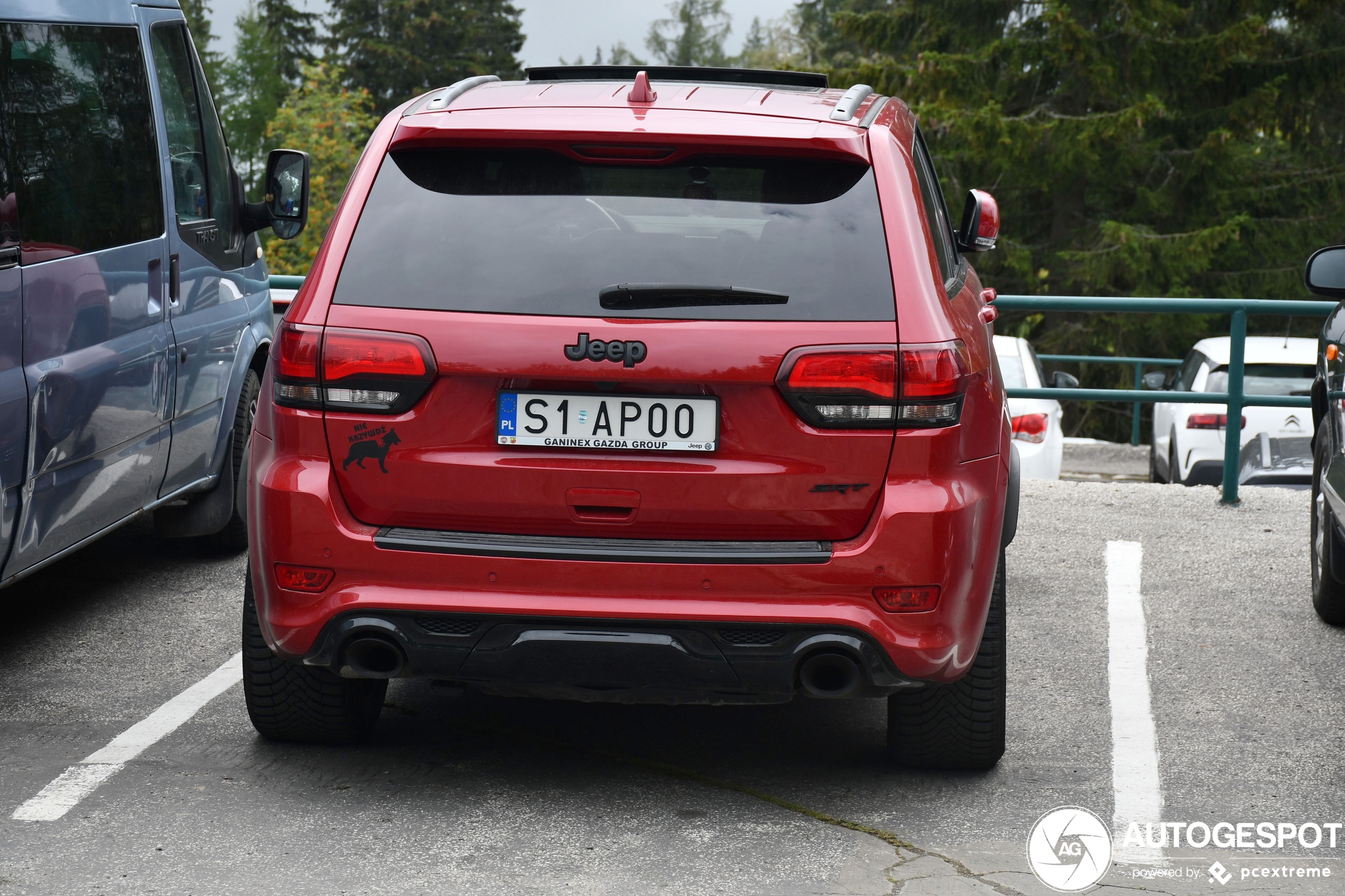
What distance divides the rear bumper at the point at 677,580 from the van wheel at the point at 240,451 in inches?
115

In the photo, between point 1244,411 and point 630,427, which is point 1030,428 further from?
point 630,427

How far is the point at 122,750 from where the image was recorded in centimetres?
419

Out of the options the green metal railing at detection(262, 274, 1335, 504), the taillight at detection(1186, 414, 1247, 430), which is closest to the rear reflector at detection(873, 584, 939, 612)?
the green metal railing at detection(262, 274, 1335, 504)

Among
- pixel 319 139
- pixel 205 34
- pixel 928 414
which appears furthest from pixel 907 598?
pixel 205 34

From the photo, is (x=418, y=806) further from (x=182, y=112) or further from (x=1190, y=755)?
(x=182, y=112)

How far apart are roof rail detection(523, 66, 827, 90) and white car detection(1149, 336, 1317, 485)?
299 inches

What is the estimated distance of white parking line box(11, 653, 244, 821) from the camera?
148 inches

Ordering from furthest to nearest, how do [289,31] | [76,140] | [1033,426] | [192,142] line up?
[289,31] → [1033,426] → [192,142] → [76,140]

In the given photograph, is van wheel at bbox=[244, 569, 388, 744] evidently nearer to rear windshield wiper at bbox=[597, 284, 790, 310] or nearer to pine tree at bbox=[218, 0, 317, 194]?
rear windshield wiper at bbox=[597, 284, 790, 310]

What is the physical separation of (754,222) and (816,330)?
302 mm

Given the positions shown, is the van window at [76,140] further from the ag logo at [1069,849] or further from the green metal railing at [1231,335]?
the ag logo at [1069,849]

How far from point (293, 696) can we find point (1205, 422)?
9266mm

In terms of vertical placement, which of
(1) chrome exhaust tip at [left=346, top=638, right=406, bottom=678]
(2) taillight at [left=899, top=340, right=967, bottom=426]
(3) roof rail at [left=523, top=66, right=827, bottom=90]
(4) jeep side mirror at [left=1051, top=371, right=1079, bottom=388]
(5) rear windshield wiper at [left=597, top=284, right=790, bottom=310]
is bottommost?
(4) jeep side mirror at [left=1051, top=371, right=1079, bottom=388]

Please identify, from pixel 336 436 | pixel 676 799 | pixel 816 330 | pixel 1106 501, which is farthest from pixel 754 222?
pixel 1106 501
